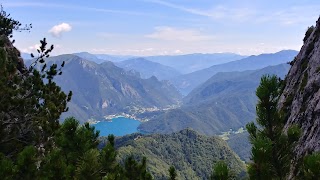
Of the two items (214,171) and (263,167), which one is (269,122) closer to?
(263,167)

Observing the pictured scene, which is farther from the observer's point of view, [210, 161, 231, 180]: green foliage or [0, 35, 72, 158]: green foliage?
[0, 35, 72, 158]: green foliage

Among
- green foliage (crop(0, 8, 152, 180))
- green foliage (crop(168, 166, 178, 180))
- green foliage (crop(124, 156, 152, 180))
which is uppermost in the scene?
green foliage (crop(0, 8, 152, 180))

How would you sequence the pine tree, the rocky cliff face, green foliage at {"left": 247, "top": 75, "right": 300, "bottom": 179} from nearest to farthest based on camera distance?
green foliage at {"left": 247, "top": 75, "right": 300, "bottom": 179} < the rocky cliff face < the pine tree

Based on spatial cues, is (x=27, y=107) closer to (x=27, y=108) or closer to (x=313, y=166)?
(x=27, y=108)

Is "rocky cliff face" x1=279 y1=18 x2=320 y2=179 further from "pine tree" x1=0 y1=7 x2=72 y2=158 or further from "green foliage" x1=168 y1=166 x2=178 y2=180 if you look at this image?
"pine tree" x1=0 y1=7 x2=72 y2=158

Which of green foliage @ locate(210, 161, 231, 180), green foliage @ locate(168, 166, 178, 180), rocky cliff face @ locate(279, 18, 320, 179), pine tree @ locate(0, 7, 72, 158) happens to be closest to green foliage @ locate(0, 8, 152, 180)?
pine tree @ locate(0, 7, 72, 158)

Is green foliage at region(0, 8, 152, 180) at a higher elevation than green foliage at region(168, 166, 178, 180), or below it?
higher
